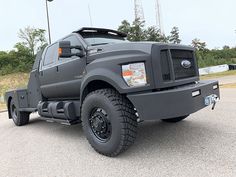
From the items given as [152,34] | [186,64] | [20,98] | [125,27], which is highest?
[125,27]

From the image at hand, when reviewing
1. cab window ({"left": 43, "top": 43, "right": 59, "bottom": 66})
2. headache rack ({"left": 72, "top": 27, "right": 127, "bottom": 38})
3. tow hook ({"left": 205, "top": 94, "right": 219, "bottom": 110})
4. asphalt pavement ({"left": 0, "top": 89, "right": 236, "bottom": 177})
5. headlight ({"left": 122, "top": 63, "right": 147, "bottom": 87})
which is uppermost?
headache rack ({"left": 72, "top": 27, "right": 127, "bottom": 38})

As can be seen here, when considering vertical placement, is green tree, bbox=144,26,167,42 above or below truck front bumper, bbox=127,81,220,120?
above

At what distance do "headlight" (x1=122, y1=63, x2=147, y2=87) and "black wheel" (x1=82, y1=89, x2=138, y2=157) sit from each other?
1.09 ft

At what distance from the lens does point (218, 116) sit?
6047 millimetres

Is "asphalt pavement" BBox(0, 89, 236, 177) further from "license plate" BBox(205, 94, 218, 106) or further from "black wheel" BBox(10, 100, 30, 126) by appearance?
"black wheel" BBox(10, 100, 30, 126)

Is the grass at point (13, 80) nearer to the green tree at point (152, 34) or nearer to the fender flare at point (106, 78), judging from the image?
the green tree at point (152, 34)

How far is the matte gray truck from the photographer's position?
354 cm

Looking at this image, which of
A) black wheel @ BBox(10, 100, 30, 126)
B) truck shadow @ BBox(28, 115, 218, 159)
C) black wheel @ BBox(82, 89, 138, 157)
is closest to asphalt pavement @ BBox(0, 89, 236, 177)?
truck shadow @ BBox(28, 115, 218, 159)

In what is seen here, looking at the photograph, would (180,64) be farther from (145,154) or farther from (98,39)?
(98,39)

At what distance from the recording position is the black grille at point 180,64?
3.94 metres

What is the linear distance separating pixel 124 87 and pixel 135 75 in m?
0.23

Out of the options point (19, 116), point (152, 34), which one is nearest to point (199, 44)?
point (152, 34)

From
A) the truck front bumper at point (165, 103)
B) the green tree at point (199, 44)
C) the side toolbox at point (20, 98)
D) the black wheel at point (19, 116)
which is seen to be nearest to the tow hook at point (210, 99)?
the truck front bumper at point (165, 103)

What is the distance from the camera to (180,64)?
4086mm
